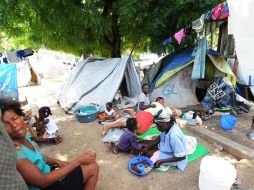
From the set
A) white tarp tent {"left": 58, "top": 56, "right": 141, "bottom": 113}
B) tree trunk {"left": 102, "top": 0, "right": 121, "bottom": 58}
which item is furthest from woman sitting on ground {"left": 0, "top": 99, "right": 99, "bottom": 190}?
tree trunk {"left": 102, "top": 0, "right": 121, "bottom": 58}

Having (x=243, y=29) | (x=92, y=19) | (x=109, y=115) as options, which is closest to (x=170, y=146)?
(x=243, y=29)

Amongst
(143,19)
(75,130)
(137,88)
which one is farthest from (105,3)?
(75,130)

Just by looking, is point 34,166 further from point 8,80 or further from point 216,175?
point 8,80

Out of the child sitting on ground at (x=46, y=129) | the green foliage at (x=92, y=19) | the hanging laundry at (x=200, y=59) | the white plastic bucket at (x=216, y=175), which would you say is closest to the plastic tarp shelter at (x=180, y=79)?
the hanging laundry at (x=200, y=59)

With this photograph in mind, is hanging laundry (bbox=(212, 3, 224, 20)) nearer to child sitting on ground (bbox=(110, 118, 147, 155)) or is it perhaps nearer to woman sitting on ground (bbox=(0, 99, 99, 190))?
child sitting on ground (bbox=(110, 118, 147, 155))

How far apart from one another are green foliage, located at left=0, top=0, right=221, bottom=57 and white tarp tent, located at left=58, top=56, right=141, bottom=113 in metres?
1.13

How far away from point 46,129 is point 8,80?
204 cm

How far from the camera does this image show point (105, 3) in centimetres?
665

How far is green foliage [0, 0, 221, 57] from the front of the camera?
5.41m

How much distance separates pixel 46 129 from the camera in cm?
417

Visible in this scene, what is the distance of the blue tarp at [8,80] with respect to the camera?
510cm

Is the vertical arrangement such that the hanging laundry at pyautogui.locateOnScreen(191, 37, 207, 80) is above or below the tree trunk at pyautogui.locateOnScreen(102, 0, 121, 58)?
below

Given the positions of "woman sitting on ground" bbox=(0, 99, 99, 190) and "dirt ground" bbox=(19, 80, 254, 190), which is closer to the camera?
"woman sitting on ground" bbox=(0, 99, 99, 190)

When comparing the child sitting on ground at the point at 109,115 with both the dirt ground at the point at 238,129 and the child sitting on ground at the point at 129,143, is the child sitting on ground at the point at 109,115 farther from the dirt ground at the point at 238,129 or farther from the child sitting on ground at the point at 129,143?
the dirt ground at the point at 238,129
